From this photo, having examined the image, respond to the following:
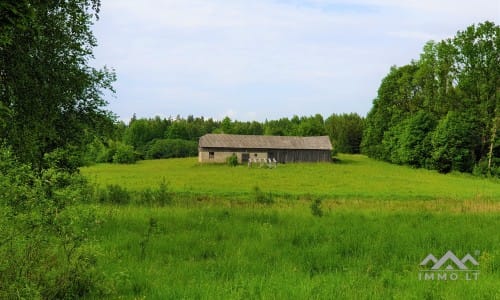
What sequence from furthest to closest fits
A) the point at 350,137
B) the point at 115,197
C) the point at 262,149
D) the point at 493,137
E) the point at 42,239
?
the point at 350,137 → the point at 262,149 → the point at 493,137 → the point at 115,197 → the point at 42,239

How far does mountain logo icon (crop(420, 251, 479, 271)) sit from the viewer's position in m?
7.72

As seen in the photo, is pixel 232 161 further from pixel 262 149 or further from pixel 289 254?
pixel 289 254

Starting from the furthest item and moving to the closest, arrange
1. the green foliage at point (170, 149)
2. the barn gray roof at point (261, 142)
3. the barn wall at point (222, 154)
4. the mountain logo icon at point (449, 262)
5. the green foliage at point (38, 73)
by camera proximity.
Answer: the green foliage at point (170, 149) < the barn gray roof at point (261, 142) < the barn wall at point (222, 154) < the green foliage at point (38, 73) < the mountain logo icon at point (449, 262)

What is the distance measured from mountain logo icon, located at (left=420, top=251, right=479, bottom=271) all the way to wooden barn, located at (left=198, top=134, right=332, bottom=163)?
2310 inches

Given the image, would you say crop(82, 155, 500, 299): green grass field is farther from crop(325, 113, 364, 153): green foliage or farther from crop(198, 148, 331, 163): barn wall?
crop(325, 113, 364, 153): green foliage

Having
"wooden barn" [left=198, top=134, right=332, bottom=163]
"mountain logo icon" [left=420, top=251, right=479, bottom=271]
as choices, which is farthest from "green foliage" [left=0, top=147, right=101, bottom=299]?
"wooden barn" [left=198, top=134, right=332, bottom=163]

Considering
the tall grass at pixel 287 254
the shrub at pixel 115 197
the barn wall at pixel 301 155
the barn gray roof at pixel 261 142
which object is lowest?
the shrub at pixel 115 197

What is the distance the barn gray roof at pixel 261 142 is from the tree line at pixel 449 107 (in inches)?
468

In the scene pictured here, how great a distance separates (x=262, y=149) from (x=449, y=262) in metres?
60.7

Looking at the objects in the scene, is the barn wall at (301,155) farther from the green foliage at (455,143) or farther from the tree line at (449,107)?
the green foliage at (455,143)

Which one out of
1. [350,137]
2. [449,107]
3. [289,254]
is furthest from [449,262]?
[350,137]

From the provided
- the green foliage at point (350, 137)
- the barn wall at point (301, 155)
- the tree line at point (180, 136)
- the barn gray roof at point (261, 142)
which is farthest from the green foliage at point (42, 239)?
the green foliage at point (350, 137)

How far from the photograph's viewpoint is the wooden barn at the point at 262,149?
6694 cm

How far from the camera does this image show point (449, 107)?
56.9m
